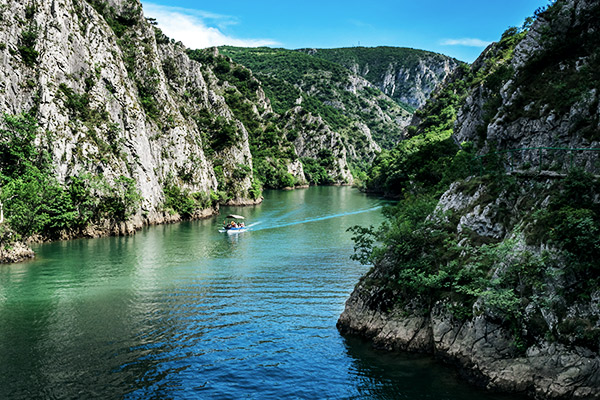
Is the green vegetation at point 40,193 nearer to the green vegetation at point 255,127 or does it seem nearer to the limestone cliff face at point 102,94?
the limestone cliff face at point 102,94

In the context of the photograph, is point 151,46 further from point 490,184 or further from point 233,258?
point 490,184

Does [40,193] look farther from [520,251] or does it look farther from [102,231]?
[520,251]

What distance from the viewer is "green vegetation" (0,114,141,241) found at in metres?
47.3

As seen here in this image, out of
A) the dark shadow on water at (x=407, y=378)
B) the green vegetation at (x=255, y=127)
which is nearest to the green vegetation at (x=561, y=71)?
the dark shadow on water at (x=407, y=378)

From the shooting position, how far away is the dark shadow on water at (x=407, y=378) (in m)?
18.0

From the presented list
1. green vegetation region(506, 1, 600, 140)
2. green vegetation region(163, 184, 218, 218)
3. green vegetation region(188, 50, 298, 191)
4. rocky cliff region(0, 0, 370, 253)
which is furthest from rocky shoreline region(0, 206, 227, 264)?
green vegetation region(188, 50, 298, 191)

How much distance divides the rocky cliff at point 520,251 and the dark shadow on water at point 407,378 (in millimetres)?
524

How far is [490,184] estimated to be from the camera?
24.0 metres

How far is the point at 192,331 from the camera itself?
25422mm

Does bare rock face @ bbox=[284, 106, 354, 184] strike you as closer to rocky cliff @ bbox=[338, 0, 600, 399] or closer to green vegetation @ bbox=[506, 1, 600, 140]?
green vegetation @ bbox=[506, 1, 600, 140]

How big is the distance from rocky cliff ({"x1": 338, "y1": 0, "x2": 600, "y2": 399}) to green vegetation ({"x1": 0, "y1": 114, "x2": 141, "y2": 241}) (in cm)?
3827

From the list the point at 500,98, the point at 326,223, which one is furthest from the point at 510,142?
the point at 326,223

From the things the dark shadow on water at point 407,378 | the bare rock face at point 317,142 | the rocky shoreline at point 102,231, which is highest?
the bare rock face at point 317,142

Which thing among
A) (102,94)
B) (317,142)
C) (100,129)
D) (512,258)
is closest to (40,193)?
(100,129)
